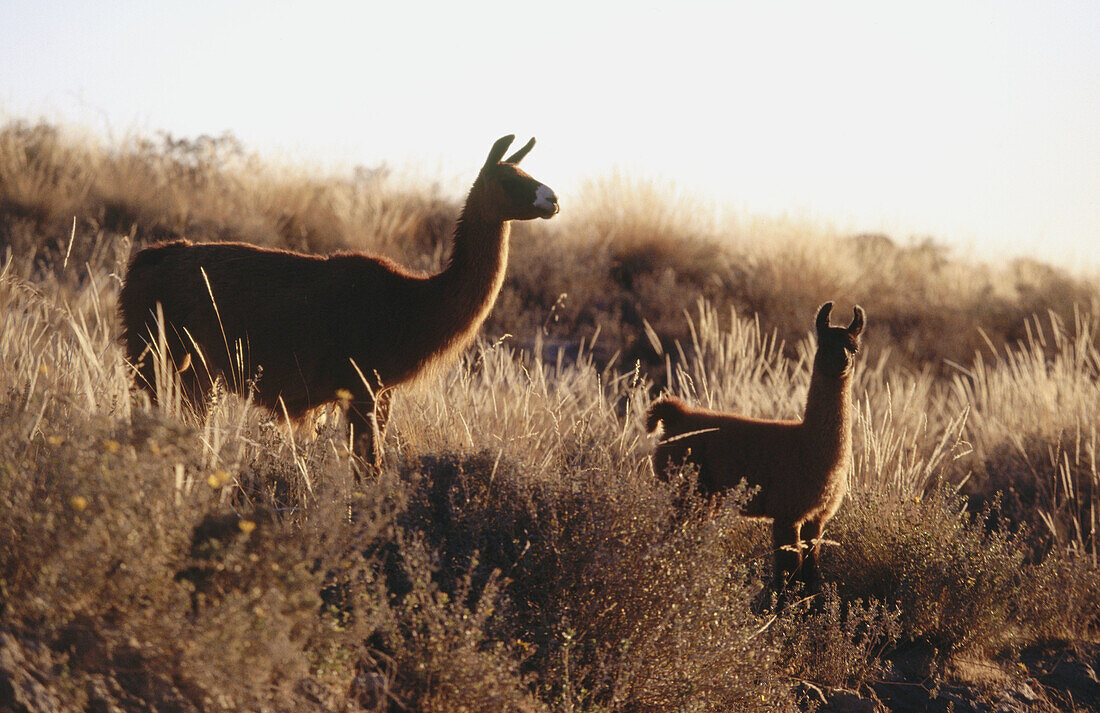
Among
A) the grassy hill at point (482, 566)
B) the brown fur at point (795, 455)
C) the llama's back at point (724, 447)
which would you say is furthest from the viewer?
the llama's back at point (724, 447)

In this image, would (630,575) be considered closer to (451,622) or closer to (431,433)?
(451,622)

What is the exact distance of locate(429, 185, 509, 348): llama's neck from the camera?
4828 mm

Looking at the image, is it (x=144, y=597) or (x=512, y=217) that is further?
(x=512, y=217)

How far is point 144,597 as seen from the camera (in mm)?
2686

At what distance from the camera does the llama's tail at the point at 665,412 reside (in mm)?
4711

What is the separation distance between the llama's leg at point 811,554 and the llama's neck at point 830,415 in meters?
0.40

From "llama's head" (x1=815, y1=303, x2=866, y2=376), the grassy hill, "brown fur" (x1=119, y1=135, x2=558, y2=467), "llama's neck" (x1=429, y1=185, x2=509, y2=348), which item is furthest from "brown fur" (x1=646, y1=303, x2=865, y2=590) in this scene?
"brown fur" (x1=119, y1=135, x2=558, y2=467)

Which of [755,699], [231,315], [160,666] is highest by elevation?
[231,315]

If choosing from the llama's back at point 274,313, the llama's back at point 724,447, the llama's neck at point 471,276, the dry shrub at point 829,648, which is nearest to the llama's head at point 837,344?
the llama's back at point 724,447

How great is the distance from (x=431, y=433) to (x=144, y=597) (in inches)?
101

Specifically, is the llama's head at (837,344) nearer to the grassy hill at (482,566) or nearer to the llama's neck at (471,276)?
the grassy hill at (482,566)

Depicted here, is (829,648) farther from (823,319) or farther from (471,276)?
(471,276)

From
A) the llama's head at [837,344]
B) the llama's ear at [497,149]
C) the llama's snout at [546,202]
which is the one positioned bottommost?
the llama's head at [837,344]

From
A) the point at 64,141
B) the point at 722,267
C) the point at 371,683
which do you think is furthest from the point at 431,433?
the point at 64,141
